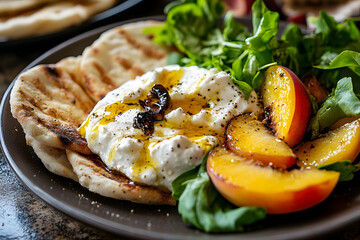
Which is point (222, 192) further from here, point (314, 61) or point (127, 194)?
point (314, 61)

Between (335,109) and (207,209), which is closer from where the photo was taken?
(207,209)

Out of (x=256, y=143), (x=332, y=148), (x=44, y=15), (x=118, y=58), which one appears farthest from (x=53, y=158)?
(x=44, y=15)

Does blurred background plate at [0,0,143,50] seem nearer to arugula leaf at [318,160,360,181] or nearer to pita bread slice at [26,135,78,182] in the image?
pita bread slice at [26,135,78,182]

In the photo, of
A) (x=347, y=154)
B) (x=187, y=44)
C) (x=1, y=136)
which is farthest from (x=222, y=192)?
(x=187, y=44)

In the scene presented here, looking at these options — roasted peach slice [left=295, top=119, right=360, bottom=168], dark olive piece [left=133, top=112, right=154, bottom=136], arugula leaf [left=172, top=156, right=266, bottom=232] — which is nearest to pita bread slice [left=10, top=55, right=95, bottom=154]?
dark olive piece [left=133, top=112, right=154, bottom=136]

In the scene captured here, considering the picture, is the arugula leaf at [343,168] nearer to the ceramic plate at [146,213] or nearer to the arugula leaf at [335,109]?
the ceramic plate at [146,213]

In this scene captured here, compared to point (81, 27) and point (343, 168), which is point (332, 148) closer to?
point (343, 168)
